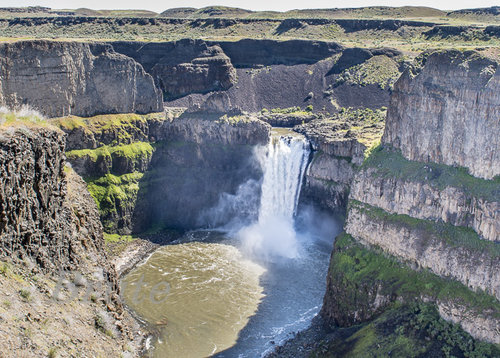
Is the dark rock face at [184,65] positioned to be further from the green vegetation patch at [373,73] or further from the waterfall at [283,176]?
the waterfall at [283,176]

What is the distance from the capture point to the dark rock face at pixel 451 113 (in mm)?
38656

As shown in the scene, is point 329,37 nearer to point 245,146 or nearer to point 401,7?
point 401,7

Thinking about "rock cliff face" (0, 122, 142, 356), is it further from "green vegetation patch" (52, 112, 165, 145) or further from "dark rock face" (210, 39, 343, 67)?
"dark rock face" (210, 39, 343, 67)

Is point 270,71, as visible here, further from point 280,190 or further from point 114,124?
point 114,124

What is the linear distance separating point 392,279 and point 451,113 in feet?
39.4

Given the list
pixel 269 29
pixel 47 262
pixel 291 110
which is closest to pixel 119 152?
pixel 291 110

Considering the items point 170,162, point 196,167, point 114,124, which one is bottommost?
point 196,167

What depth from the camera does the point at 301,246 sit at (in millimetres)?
60906

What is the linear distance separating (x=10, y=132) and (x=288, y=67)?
76.1 metres

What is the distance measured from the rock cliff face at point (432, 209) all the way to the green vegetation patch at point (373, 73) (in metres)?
44.8

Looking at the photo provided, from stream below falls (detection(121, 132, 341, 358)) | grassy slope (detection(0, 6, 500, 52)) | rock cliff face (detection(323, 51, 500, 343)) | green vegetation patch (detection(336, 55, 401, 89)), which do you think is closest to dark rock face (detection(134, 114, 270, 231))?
stream below falls (detection(121, 132, 341, 358))

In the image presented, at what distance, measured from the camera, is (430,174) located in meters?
42.5

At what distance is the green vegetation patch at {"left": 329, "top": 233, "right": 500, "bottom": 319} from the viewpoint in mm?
36719

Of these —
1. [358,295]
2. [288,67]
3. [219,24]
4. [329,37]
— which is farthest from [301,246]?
[219,24]
